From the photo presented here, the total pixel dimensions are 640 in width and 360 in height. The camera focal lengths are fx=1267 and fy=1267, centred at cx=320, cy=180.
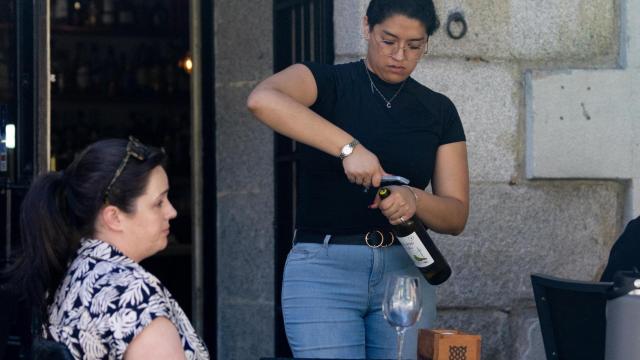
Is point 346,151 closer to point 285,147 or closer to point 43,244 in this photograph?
point 43,244

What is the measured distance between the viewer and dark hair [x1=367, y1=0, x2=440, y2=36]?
11.7ft

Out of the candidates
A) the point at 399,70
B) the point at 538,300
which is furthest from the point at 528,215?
the point at 538,300

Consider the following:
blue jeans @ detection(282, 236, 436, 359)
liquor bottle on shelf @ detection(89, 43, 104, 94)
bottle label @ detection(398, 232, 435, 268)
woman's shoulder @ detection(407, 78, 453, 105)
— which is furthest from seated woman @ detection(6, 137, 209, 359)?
liquor bottle on shelf @ detection(89, 43, 104, 94)

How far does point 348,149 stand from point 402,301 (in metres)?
0.49

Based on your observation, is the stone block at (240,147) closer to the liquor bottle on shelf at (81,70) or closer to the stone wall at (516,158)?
the stone wall at (516,158)

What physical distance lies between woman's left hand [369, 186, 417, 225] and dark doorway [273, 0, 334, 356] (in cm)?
169

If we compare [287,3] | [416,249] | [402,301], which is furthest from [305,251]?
[287,3]

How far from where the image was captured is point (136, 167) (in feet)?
9.31

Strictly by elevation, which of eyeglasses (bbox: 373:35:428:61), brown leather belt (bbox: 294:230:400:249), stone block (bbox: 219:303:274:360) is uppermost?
eyeglasses (bbox: 373:35:428:61)

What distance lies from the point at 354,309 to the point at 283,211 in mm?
1941

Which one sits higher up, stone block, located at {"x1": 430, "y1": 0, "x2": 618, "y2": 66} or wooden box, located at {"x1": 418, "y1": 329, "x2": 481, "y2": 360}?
stone block, located at {"x1": 430, "y1": 0, "x2": 618, "y2": 66}

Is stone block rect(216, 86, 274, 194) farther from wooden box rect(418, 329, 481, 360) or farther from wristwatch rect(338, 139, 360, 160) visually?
wooden box rect(418, 329, 481, 360)

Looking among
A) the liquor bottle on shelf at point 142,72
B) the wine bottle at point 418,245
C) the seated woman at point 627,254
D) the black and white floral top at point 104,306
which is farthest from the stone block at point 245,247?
the black and white floral top at point 104,306

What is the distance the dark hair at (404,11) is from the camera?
11.7 ft
